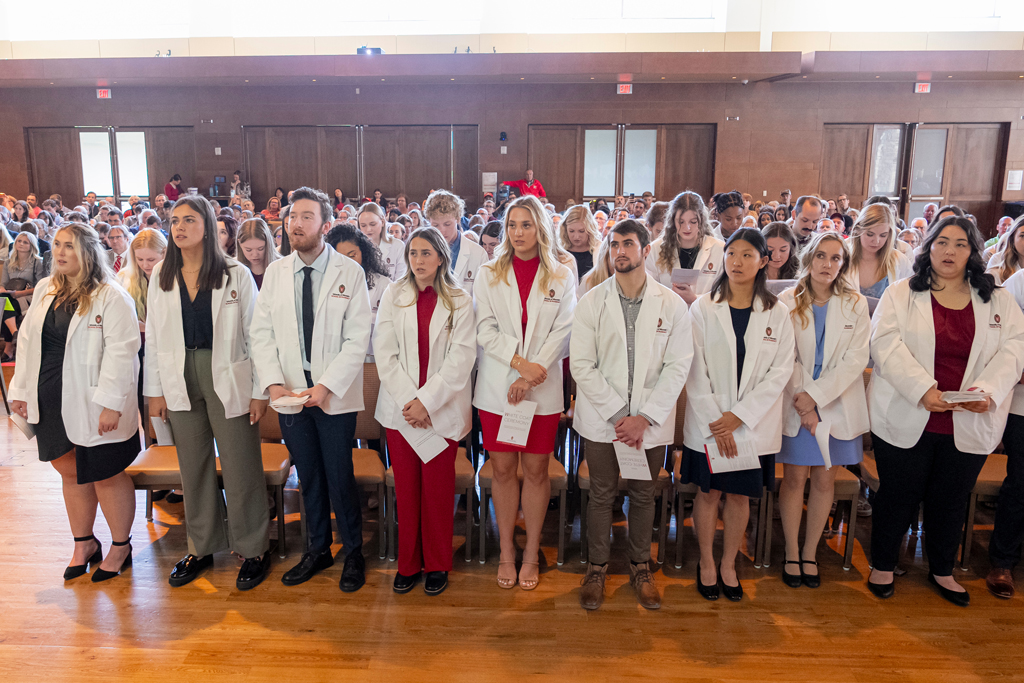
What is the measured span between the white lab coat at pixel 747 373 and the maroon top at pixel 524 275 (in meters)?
0.78

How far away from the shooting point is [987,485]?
3.31 m

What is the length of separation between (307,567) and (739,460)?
210cm

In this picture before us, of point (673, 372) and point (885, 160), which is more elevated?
point (885, 160)

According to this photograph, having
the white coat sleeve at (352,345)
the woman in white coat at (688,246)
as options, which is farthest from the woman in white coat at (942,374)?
the white coat sleeve at (352,345)

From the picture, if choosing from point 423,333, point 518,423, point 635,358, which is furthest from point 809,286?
point 423,333

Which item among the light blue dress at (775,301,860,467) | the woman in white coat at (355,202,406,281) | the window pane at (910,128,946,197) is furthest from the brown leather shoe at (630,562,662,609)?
the window pane at (910,128,946,197)

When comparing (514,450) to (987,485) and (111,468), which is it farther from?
(987,485)

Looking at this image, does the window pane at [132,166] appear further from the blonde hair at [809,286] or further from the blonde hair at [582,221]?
the blonde hair at [809,286]

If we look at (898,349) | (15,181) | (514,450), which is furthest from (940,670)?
(15,181)

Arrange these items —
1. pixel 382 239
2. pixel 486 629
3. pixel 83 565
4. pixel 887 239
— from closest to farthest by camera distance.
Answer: pixel 486 629 < pixel 83 565 < pixel 887 239 < pixel 382 239

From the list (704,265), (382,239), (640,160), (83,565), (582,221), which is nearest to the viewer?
(83,565)

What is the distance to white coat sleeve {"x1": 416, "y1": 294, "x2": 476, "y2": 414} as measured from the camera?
3.04 meters

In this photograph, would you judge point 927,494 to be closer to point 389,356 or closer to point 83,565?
point 389,356

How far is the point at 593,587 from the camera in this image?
3.12m
